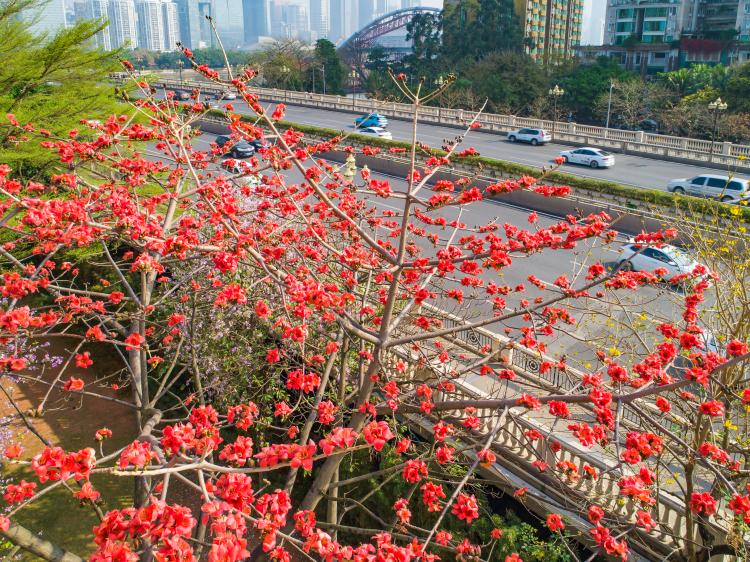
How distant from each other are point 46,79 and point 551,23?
102 meters

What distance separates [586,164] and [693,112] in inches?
689

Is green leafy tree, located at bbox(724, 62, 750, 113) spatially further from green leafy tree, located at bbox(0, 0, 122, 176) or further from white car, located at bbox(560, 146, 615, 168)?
green leafy tree, located at bbox(0, 0, 122, 176)

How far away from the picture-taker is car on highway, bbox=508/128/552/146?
41875mm

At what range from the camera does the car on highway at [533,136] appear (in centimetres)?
4188

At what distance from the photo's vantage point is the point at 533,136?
41906 mm

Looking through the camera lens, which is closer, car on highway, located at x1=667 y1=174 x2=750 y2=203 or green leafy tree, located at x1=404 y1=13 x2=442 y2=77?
car on highway, located at x1=667 y1=174 x2=750 y2=203

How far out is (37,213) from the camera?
17.5ft

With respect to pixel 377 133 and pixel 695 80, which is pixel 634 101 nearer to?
pixel 695 80

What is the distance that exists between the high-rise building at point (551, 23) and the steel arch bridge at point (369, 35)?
2083cm

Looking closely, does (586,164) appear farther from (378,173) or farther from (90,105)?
(90,105)

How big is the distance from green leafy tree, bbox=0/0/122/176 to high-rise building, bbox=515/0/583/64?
8541cm

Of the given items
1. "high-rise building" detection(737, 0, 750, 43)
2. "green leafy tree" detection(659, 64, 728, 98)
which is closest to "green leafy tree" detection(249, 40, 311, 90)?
"green leafy tree" detection(659, 64, 728, 98)

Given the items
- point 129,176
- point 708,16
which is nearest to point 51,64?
point 129,176

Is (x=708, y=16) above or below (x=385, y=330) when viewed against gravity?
above
